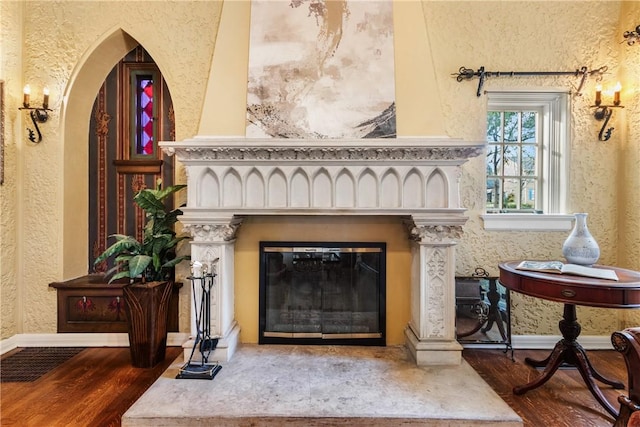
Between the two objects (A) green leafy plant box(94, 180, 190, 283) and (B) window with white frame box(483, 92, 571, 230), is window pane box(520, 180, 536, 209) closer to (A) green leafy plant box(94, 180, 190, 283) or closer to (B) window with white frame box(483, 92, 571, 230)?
(B) window with white frame box(483, 92, 571, 230)

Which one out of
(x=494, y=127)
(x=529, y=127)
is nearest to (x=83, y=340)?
(x=494, y=127)

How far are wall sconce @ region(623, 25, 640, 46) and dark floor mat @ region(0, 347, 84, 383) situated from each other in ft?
17.3

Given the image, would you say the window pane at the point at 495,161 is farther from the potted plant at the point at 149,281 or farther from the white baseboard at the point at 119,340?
the potted plant at the point at 149,281

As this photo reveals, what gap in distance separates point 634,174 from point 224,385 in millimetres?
3568

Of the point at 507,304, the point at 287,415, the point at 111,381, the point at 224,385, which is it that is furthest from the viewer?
the point at 507,304

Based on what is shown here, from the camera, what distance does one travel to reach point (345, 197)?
7.66ft

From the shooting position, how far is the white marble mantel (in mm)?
2273

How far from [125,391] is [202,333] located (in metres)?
0.59

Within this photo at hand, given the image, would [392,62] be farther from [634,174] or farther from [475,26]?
[634,174]

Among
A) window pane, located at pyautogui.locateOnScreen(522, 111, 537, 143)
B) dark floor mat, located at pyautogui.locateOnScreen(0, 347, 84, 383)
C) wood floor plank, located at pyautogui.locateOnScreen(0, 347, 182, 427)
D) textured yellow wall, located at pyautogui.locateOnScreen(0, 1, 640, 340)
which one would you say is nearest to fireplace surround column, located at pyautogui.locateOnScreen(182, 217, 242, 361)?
wood floor plank, located at pyautogui.locateOnScreen(0, 347, 182, 427)

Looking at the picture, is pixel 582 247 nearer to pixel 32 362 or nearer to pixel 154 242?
pixel 154 242

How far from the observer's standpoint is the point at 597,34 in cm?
277

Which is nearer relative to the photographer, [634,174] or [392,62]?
[392,62]

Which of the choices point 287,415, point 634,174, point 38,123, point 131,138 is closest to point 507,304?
point 634,174
